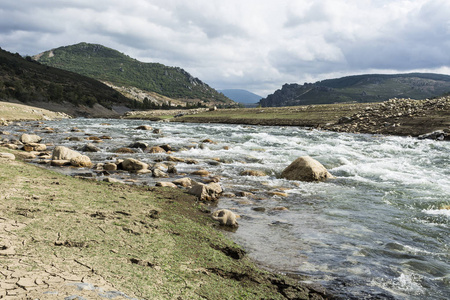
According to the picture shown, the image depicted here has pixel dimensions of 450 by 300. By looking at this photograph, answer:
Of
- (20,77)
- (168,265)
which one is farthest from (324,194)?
(20,77)

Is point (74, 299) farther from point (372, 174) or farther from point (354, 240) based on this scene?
point (372, 174)

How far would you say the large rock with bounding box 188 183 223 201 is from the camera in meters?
11.1

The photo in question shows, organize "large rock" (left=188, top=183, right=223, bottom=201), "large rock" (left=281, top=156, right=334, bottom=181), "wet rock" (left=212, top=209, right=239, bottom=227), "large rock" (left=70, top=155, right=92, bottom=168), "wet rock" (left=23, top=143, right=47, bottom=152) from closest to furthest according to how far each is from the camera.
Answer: "wet rock" (left=212, top=209, right=239, bottom=227) → "large rock" (left=188, top=183, right=223, bottom=201) → "large rock" (left=281, top=156, right=334, bottom=181) → "large rock" (left=70, top=155, right=92, bottom=168) → "wet rock" (left=23, top=143, right=47, bottom=152)

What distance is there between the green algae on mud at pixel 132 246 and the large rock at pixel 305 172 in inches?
314

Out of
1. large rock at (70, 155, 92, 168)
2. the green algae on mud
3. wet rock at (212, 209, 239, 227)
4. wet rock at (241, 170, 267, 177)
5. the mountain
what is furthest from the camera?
the mountain

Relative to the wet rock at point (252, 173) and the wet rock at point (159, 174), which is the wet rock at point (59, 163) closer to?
the wet rock at point (159, 174)

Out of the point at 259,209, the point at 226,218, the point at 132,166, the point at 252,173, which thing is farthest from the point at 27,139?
the point at 226,218

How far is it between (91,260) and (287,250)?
15.3 ft

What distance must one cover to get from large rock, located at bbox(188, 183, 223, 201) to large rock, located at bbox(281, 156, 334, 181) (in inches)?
215

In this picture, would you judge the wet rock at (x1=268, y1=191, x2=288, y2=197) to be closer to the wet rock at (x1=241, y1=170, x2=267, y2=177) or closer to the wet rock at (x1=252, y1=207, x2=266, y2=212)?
the wet rock at (x1=252, y1=207, x2=266, y2=212)

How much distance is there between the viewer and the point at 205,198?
11.1 meters

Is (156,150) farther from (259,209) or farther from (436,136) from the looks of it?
(436,136)

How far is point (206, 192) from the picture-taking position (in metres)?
11.3

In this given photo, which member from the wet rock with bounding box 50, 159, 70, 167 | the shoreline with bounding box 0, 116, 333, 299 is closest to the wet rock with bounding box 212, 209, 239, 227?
the shoreline with bounding box 0, 116, 333, 299
